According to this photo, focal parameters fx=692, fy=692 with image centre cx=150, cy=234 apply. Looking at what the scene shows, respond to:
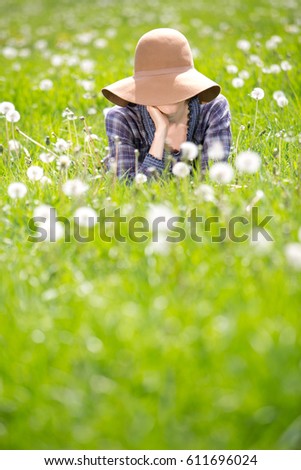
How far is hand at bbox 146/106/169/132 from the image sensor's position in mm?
3656

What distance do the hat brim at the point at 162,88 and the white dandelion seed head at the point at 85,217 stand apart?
91 cm

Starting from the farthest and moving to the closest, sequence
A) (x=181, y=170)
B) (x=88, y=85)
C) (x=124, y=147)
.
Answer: (x=88, y=85) → (x=124, y=147) → (x=181, y=170)

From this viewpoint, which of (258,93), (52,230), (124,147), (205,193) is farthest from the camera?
(258,93)

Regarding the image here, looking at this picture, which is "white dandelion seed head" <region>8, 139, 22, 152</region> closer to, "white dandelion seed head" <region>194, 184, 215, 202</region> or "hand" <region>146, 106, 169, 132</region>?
"hand" <region>146, 106, 169, 132</region>

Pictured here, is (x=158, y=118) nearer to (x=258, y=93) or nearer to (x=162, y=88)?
(x=162, y=88)

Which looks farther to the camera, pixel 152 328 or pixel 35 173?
pixel 35 173

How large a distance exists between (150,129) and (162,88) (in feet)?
1.41

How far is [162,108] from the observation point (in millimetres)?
3646

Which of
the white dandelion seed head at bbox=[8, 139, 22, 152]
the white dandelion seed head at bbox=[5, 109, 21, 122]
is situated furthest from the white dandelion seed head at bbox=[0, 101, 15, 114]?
the white dandelion seed head at bbox=[8, 139, 22, 152]

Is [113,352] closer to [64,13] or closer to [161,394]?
[161,394]

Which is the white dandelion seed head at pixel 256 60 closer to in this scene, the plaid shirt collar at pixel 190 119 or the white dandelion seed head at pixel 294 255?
the plaid shirt collar at pixel 190 119

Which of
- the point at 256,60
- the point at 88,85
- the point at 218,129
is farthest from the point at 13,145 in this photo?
the point at 256,60

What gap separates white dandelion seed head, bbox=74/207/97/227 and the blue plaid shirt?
932 millimetres
